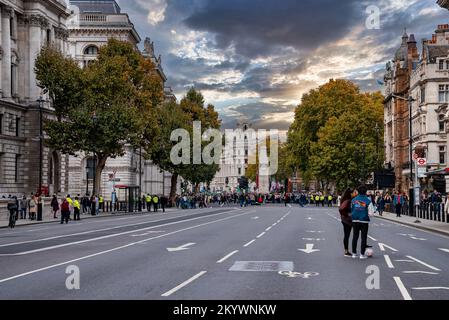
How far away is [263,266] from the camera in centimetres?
1731

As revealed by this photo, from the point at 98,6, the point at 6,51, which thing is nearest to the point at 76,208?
the point at 6,51

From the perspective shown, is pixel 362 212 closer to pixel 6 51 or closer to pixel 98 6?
pixel 6 51

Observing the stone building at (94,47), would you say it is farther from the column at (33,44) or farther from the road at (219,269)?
the road at (219,269)

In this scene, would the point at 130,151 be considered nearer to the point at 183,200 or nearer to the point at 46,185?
the point at 183,200

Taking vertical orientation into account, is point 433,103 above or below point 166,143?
above

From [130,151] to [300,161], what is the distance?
92.6 feet

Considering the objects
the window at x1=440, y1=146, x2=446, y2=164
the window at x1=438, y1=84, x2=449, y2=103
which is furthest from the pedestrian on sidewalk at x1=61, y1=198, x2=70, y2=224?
the window at x1=438, y1=84, x2=449, y2=103

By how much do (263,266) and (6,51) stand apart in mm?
55368

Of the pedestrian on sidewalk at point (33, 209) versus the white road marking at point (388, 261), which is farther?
the pedestrian on sidewalk at point (33, 209)

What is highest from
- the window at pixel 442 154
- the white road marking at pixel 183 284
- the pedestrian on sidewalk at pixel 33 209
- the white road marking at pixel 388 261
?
the window at pixel 442 154

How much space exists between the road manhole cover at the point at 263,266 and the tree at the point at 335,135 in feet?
233

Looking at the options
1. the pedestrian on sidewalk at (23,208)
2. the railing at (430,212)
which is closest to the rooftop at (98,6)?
the pedestrian on sidewalk at (23,208)

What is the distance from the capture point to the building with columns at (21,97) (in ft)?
217
